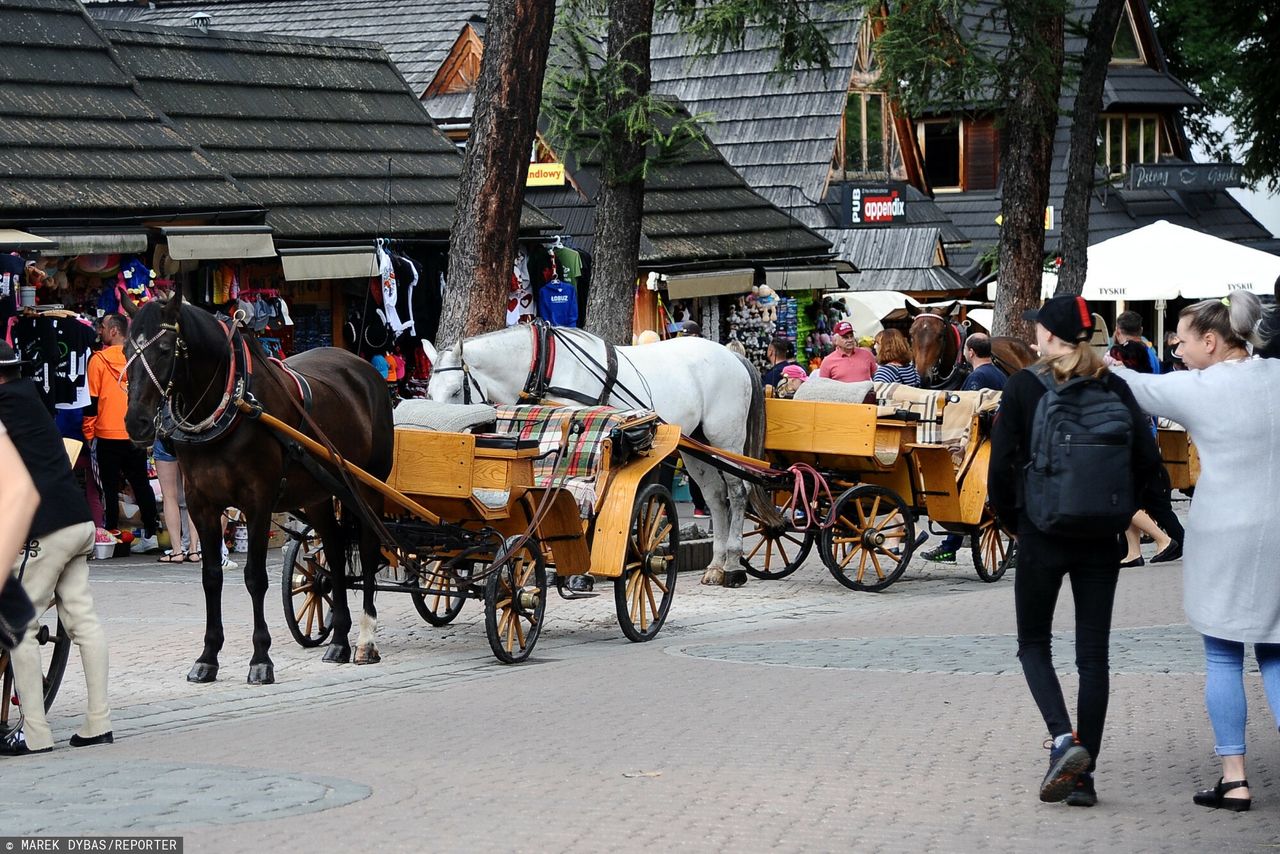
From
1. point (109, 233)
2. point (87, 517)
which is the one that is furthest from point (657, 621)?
point (109, 233)

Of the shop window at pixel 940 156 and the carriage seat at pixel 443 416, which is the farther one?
the shop window at pixel 940 156

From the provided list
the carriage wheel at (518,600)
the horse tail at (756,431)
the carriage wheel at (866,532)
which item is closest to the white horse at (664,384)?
the horse tail at (756,431)

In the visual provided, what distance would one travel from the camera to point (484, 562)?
36.4 ft

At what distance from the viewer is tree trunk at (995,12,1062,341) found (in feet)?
68.5

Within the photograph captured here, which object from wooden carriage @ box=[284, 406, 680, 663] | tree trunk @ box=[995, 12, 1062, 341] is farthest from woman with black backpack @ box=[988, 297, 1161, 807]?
tree trunk @ box=[995, 12, 1062, 341]

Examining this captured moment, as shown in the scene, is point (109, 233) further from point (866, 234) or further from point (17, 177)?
point (866, 234)

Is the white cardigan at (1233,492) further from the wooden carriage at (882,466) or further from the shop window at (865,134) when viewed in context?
the shop window at (865,134)

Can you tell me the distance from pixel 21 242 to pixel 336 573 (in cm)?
498

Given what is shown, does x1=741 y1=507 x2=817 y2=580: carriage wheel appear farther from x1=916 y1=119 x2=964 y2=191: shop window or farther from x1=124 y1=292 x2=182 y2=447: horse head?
x1=916 y1=119 x2=964 y2=191: shop window

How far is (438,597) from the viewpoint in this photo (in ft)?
40.5

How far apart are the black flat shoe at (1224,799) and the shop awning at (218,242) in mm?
11145

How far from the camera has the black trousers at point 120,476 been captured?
15.6 metres

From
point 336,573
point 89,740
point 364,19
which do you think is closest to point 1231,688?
point 89,740

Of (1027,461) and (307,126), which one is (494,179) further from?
(1027,461)
